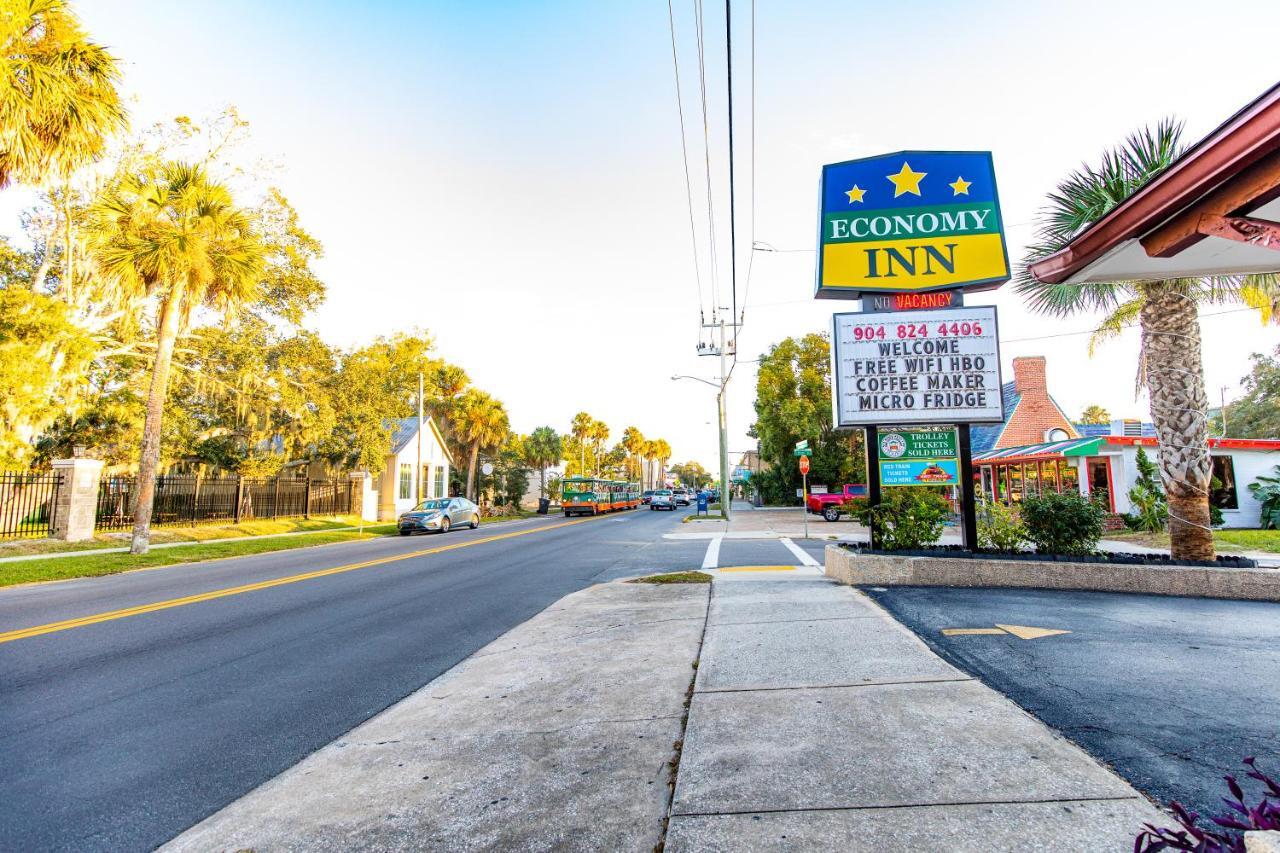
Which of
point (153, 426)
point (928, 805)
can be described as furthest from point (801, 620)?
point (153, 426)

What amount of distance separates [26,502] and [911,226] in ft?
82.9

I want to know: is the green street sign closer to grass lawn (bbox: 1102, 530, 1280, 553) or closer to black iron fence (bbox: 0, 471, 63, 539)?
grass lawn (bbox: 1102, 530, 1280, 553)

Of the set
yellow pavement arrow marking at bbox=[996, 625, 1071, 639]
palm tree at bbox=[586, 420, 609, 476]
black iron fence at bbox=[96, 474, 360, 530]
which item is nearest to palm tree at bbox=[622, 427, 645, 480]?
palm tree at bbox=[586, 420, 609, 476]

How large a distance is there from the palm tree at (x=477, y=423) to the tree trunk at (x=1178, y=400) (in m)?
36.9

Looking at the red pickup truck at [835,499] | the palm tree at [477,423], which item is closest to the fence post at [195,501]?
the palm tree at [477,423]

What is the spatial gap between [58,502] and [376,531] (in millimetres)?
9727

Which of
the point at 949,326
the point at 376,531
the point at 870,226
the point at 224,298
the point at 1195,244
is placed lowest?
the point at 376,531

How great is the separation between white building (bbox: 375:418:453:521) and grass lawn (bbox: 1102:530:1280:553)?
93.8 feet

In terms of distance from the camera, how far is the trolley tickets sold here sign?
968cm

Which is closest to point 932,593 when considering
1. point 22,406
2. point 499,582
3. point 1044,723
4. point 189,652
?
point 1044,723

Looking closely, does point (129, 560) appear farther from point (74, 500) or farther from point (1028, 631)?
point (1028, 631)

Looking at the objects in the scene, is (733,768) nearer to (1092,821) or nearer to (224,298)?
(1092,821)

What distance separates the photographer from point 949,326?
9.80 metres

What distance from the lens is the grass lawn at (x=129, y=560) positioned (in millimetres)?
12000
